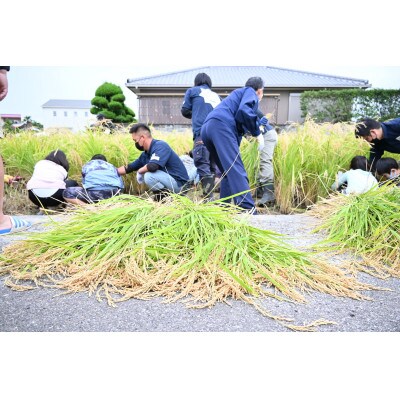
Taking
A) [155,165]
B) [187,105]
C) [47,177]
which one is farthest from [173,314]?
[187,105]

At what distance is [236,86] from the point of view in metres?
2.86

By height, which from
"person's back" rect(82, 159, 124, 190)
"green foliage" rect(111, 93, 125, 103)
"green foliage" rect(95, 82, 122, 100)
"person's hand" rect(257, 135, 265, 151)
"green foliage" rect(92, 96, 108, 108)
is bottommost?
"person's back" rect(82, 159, 124, 190)

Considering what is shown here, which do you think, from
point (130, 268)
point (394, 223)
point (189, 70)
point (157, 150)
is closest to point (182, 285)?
point (130, 268)

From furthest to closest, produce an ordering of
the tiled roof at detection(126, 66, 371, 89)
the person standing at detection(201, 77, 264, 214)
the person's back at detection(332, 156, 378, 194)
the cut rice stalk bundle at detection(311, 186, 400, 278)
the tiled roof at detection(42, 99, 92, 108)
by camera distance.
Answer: the tiled roof at detection(126, 66, 371, 89) → the tiled roof at detection(42, 99, 92, 108) → the person standing at detection(201, 77, 264, 214) → the person's back at detection(332, 156, 378, 194) → the cut rice stalk bundle at detection(311, 186, 400, 278)

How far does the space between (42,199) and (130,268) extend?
134cm

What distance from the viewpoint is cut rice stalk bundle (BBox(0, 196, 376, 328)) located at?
1.08m

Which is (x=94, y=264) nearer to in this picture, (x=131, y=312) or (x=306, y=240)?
(x=131, y=312)

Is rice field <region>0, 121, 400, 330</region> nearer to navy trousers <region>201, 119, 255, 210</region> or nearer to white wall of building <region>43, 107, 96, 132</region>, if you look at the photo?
navy trousers <region>201, 119, 255, 210</region>

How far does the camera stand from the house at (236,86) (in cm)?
263

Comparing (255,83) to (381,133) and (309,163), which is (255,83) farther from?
(381,133)

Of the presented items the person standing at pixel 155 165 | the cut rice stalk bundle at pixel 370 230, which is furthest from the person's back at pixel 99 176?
the cut rice stalk bundle at pixel 370 230

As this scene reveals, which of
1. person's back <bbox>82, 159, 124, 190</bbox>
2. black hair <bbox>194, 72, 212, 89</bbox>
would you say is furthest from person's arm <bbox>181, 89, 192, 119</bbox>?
person's back <bbox>82, 159, 124, 190</bbox>

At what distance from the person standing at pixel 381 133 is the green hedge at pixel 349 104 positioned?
0.18 m

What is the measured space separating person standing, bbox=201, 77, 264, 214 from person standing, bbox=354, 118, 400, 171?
0.79 metres
